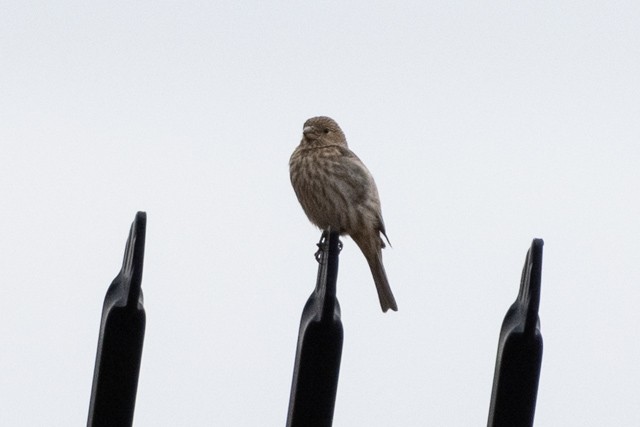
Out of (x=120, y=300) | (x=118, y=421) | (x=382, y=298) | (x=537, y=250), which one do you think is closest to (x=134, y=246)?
(x=120, y=300)

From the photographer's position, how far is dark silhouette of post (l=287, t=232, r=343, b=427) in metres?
1.86

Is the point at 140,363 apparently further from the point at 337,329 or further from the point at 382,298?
the point at 382,298

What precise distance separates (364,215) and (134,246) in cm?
573

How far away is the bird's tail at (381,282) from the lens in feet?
23.6

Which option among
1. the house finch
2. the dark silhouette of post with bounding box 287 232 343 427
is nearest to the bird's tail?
the house finch

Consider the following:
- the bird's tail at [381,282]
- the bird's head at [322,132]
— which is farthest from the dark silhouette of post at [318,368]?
the bird's head at [322,132]

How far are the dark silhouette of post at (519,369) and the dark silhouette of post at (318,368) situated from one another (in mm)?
250

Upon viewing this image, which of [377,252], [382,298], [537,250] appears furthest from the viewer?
[377,252]

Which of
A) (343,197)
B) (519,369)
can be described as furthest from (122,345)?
(343,197)

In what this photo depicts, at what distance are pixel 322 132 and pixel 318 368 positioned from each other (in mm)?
6190

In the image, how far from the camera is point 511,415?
181cm

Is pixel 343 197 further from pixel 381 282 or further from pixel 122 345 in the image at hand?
pixel 122 345

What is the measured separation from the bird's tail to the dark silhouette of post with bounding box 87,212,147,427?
5369 millimetres

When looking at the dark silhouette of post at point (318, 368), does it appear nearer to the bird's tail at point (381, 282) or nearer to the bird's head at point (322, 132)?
the bird's tail at point (381, 282)
